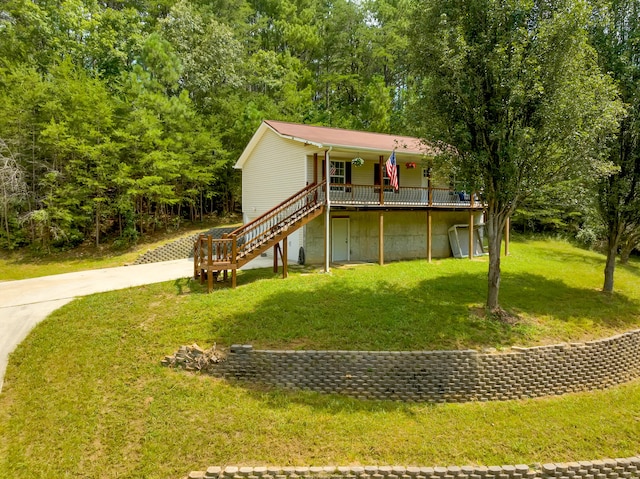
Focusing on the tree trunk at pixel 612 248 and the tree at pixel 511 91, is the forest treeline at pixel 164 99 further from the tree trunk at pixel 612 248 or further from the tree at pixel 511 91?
the tree at pixel 511 91

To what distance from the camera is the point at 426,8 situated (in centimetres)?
948

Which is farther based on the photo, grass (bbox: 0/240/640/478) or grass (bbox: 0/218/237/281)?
grass (bbox: 0/218/237/281)

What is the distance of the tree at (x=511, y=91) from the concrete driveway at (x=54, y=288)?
9403 millimetres

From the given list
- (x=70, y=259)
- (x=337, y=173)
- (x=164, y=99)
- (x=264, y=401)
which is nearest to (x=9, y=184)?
(x=70, y=259)

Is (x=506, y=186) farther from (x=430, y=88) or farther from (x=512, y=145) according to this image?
(x=430, y=88)

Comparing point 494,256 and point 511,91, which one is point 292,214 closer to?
point 494,256

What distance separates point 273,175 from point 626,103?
1331 cm

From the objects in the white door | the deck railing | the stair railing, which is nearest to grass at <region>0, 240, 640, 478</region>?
the stair railing

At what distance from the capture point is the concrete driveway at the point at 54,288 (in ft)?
30.5

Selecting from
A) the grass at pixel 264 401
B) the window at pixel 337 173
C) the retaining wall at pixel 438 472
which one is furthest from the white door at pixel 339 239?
the retaining wall at pixel 438 472

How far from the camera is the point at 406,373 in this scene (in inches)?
301

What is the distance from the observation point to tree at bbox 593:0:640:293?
11414mm

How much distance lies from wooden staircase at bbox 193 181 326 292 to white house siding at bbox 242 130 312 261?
4.14ft

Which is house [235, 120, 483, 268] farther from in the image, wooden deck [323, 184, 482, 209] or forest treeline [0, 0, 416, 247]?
forest treeline [0, 0, 416, 247]
